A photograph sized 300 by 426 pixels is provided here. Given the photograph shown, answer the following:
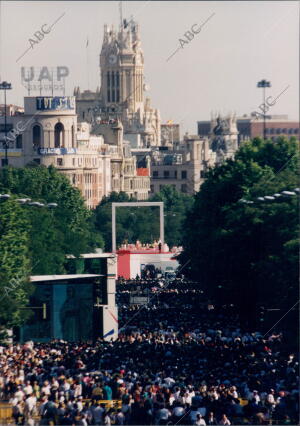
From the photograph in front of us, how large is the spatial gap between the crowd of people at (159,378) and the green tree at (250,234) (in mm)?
2333

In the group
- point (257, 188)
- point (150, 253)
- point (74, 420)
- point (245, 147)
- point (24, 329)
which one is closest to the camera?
point (74, 420)

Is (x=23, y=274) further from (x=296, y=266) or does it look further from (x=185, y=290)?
(x=185, y=290)

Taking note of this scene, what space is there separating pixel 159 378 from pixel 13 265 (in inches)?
1141

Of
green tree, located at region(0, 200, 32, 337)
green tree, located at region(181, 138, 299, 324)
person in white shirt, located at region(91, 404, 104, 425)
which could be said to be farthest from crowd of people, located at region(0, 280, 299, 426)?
green tree, located at region(181, 138, 299, 324)

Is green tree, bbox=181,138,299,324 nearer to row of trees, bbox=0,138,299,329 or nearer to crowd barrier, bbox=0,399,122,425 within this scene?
row of trees, bbox=0,138,299,329

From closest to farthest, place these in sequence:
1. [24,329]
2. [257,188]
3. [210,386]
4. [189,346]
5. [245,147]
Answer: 1. [210,386]
2. [189,346]
3. [24,329]
4. [257,188]
5. [245,147]

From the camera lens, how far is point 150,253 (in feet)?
577

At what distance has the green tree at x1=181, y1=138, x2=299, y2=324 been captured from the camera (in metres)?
90.2

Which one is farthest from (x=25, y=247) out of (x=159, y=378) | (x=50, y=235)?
(x=159, y=378)

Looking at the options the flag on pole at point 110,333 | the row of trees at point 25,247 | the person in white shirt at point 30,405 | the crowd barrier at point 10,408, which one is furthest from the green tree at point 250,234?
the person in white shirt at point 30,405

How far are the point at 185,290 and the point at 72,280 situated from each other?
151 ft

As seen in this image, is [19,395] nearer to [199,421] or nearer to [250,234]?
[199,421]

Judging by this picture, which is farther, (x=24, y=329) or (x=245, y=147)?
(x=245, y=147)

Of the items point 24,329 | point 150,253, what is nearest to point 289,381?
point 24,329
